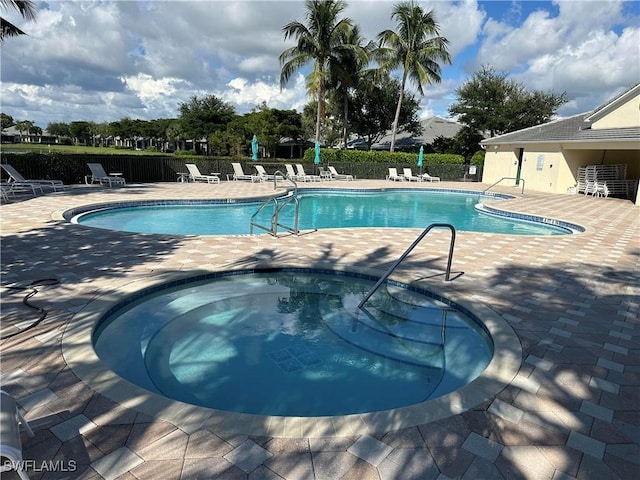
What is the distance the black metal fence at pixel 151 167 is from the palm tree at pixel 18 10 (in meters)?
4.15

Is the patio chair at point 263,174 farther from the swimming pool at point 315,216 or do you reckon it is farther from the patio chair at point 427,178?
the patio chair at point 427,178

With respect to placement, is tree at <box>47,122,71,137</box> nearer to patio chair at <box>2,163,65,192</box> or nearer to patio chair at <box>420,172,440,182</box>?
patio chair at <box>2,163,65,192</box>

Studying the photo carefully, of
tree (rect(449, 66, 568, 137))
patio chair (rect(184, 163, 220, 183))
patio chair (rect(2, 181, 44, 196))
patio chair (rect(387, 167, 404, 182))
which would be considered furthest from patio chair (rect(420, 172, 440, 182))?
patio chair (rect(2, 181, 44, 196))

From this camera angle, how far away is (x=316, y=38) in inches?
1002

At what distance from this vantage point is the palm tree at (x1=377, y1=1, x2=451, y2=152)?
26375 mm

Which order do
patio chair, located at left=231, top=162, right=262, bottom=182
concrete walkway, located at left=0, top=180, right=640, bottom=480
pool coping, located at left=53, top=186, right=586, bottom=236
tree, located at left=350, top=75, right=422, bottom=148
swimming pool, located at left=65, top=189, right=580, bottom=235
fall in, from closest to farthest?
1. concrete walkway, located at left=0, top=180, right=640, bottom=480
2. pool coping, located at left=53, top=186, right=586, bottom=236
3. swimming pool, located at left=65, top=189, right=580, bottom=235
4. patio chair, located at left=231, top=162, right=262, bottom=182
5. tree, located at left=350, top=75, right=422, bottom=148

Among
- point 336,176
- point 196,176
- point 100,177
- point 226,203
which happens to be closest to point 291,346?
point 226,203

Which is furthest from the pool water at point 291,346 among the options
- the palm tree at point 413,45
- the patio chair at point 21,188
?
the palm tree at point 413,45

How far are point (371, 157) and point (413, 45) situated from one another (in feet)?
26.3

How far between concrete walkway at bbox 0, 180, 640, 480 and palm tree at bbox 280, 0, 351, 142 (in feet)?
64.7

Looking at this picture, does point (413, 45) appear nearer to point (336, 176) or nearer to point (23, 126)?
point (336, 176)

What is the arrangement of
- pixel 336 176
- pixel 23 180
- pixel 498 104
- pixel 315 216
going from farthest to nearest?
pixel 498 104
pixel 336 176
pixel 315 216
pixel 23 180

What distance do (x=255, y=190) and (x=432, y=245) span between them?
1062 centimetres

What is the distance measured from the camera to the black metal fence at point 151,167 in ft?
51.6
